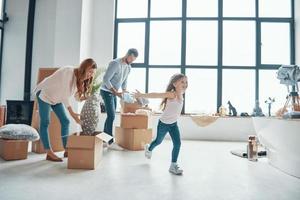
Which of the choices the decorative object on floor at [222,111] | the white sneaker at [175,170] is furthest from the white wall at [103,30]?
the white sneaker at [175,170]

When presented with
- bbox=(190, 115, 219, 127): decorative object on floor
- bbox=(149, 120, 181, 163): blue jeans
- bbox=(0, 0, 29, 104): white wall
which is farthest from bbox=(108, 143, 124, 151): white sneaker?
bbox=(0, 0, 29, 104): white wall

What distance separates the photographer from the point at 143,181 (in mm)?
1754

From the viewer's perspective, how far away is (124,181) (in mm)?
1739

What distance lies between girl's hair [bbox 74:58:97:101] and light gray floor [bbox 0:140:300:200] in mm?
657

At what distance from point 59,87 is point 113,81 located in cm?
91

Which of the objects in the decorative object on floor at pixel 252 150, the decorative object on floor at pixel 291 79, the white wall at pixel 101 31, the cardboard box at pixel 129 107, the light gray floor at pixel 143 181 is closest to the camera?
the light gray floor at pixel 143 181

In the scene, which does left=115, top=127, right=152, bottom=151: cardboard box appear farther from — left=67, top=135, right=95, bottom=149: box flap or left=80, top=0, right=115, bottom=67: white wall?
left=80, top=0, right=115, bottom=67: white wall

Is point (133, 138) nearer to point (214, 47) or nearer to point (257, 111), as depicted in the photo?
point (257, 111)

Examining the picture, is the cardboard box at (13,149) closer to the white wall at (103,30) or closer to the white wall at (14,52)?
the white wall at (14,52)

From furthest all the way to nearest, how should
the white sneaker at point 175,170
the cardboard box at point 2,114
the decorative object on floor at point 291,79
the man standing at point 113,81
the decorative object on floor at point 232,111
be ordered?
the decorative object on floor at point 232,111, the cardboard box at point 2,114, the man standing at point 113,81, the decorative object on floor at point 291,79, the white sneaker at point 175,170

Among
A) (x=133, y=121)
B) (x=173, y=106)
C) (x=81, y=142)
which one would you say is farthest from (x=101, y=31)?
(x=81, y=142)

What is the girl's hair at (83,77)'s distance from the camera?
2152 millimetres

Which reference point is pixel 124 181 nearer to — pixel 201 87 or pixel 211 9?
pixel 201 87

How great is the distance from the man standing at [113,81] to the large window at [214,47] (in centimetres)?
189
